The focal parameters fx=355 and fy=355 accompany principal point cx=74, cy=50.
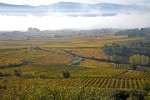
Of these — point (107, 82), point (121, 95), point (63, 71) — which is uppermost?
point (121, 95)

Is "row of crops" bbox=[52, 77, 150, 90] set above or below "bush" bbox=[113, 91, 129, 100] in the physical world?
below

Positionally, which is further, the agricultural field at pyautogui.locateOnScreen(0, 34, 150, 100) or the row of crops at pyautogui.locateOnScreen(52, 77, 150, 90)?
the row of crops at pyautogui.locateOnScreen(52, 77, 150, 90)

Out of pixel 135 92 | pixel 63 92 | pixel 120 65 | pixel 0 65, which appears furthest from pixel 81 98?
pixel 120 65

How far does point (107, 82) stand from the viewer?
350 ft

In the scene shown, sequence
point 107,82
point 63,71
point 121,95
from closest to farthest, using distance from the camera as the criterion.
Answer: point 121,95 → point 107,82 → point 63,71

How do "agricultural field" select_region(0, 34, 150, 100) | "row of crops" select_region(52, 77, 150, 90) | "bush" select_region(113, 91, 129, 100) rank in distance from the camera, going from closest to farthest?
1. "bush" select_region(113, 91, 129, 100)
2. "agricultural field" select_region(0, 34, 150, 100)
3. "row of crops" select_region(52, 77, 150, 90)

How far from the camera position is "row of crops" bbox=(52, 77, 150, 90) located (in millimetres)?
99250

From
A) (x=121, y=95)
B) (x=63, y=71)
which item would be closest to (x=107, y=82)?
(x=63, y=71)

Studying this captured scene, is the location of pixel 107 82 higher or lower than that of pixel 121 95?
lower

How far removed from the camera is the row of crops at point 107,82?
326 ft

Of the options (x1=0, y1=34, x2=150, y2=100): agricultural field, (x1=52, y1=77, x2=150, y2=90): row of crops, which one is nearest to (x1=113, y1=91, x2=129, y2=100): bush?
(x1=0, y1=34, x2=150, y2=100): agricultural field

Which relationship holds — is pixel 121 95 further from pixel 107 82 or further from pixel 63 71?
pixel 63 71

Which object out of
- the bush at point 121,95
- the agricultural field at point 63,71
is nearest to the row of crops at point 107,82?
the agricultural field at point 63,71

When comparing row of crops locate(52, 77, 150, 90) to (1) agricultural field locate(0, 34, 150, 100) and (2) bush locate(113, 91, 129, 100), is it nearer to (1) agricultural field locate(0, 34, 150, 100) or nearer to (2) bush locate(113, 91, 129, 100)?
(1) agricultural field locate(0, 34, 150, 100)
